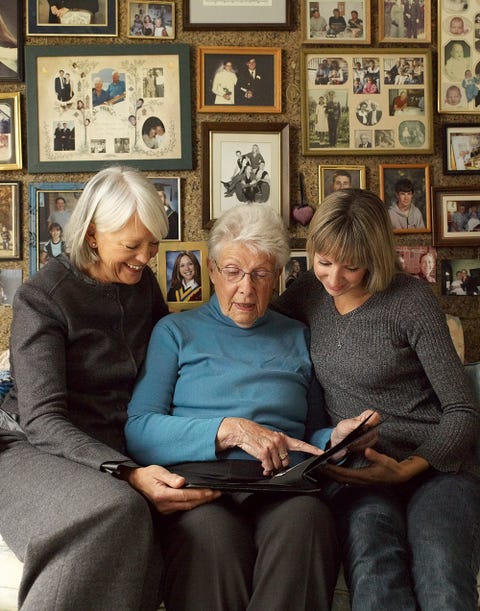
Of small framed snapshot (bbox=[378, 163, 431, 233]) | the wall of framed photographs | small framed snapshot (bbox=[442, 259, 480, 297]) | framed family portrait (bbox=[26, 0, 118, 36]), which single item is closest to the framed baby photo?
the wall of framed photographs

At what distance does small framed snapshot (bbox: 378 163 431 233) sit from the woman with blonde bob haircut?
1.66 ft

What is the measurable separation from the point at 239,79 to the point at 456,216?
33.2 inches

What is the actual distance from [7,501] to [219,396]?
21.4 inches

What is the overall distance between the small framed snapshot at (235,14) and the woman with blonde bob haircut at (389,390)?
30.8 inches

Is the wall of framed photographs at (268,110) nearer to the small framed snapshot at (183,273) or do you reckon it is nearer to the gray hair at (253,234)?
the small framed snapshot at (183,273)

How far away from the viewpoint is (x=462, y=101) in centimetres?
232

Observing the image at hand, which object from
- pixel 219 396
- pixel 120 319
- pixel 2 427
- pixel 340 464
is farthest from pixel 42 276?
pixel 340 464

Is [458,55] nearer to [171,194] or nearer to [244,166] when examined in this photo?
[244,166]

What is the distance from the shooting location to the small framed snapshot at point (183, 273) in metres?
2.28

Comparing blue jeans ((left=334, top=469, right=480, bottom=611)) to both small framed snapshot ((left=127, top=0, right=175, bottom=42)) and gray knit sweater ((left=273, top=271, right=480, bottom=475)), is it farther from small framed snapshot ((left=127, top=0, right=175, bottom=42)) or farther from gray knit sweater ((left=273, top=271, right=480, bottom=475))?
small framed snapshot ((left=127, top=0, right=175, bottom=42))

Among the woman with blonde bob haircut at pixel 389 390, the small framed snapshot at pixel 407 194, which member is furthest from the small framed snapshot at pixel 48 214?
the small framed snapshot at pixel 407 194

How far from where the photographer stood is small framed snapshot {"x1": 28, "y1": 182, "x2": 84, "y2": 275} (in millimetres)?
2262

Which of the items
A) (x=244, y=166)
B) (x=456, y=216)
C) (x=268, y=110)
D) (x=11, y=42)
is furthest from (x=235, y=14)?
(x=456, y=216)

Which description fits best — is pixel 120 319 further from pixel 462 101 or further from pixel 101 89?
pixel 462 101
